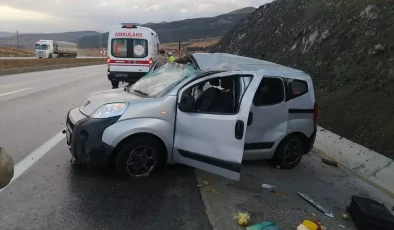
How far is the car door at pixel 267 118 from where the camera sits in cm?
Answer: 582

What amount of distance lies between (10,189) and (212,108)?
2677mm

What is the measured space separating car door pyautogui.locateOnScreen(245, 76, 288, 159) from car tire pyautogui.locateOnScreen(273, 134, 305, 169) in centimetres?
18

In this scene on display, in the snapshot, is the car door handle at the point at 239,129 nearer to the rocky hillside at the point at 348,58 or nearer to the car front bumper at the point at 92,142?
the car front bumper at the point at 92,142

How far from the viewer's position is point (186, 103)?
5129 millimetres

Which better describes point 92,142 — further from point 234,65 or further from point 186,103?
point 234,65

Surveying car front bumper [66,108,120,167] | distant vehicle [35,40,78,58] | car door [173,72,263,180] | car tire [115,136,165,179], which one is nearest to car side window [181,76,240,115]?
car door [173,72,263,180]

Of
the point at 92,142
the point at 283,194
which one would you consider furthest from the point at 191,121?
the point at 283,194

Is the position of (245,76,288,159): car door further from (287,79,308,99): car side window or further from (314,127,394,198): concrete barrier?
(314,127,394,198): concrete barrier

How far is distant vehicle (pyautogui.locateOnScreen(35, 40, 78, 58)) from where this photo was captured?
64.2 metres

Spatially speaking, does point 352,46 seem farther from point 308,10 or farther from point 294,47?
point 308,10

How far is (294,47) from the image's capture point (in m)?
17.7

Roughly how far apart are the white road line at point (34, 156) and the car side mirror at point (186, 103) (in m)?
2.26

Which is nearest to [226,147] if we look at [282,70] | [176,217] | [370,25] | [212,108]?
[212,108]

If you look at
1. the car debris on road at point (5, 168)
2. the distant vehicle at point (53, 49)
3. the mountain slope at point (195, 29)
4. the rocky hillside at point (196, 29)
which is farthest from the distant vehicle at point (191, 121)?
the mountain slope at point (195, 29)
